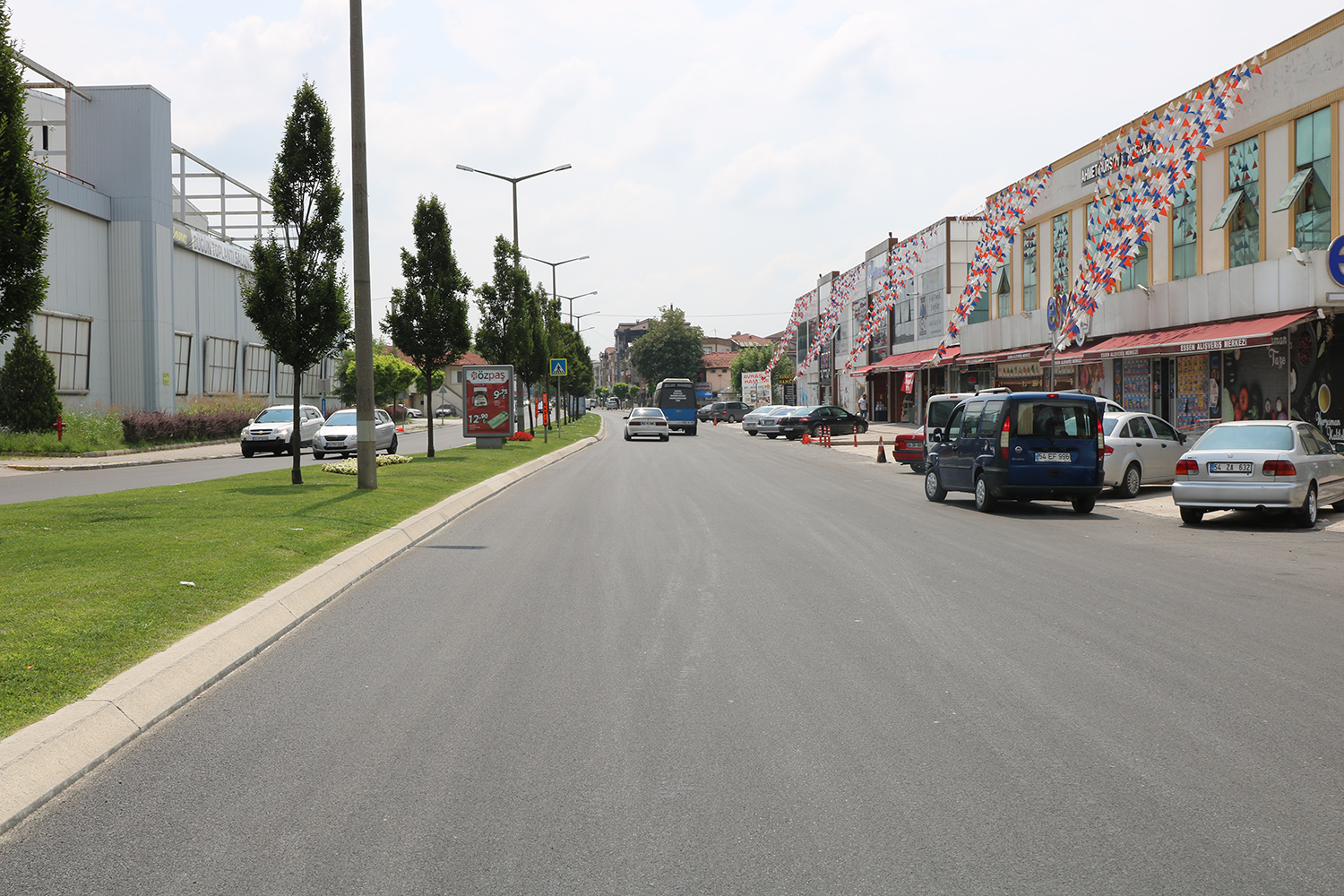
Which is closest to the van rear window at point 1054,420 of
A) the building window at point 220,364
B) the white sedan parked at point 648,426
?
the white sedan parked at point 648,426

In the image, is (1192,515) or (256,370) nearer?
(1192,515)

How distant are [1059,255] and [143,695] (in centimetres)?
3743

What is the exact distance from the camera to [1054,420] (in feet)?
54.0

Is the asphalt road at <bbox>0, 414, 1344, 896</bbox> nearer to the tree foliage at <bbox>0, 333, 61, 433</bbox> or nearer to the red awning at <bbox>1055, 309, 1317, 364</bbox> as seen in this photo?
the red awning at <bbox>1055, 309, 1317, 364</bbox>

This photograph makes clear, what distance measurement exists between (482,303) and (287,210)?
22.7 m

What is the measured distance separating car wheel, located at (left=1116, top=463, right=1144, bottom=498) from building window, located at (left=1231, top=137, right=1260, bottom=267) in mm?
9795

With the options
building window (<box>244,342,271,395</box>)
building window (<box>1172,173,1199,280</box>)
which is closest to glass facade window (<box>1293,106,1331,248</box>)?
building window (<box>1172,173,1199,280</box>)

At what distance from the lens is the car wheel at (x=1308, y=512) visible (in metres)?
14.7

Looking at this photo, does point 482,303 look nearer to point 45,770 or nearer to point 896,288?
point 896,288

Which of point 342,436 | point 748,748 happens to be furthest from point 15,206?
point 342,436

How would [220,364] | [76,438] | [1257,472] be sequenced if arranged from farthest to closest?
[220,364] < [76,438] < [1257,472]

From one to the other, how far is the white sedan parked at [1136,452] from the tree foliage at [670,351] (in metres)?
117

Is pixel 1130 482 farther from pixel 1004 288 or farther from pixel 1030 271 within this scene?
pixel 1004 288

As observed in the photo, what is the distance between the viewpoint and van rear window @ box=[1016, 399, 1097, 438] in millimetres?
16422
